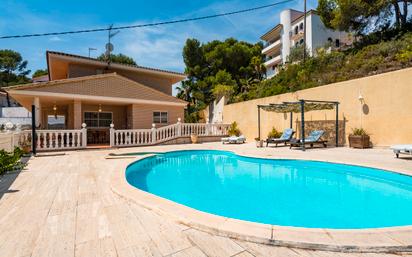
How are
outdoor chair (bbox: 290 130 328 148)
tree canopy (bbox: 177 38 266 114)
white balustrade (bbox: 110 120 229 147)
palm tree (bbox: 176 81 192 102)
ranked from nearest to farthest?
outdoor chair (bbox: 290 130 328 148), white balustrade (bbox: 110 120 229 147), tree canopy (bbox: 177 38 266 114), palm tree (bbox: 176 81 192 102)

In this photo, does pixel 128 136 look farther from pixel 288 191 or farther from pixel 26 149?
pixel 288 191

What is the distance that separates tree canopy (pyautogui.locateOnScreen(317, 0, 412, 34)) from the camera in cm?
2069

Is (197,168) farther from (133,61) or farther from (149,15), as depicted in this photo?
(133,61)

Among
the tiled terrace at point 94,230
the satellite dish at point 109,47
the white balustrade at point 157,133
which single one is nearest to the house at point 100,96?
the white balustrade at point 157,133

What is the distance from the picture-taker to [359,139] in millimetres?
11062

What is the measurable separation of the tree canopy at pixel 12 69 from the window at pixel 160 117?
51334mm

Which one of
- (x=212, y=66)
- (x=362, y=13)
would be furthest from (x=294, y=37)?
(x=212, y=66)

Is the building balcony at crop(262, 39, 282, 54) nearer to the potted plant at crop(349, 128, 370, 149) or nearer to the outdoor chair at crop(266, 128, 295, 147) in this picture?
the outdoor chair at crop(266, 128, 295, 147)

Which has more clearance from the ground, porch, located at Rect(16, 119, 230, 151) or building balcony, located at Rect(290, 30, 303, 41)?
building balcony, located at Rect(290, 30, 303, 41)

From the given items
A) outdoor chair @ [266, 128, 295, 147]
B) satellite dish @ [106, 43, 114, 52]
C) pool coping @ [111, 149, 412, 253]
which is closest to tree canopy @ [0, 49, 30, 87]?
satellite dish @ [106, 43, 114, 52]

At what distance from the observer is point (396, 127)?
10.0 metres

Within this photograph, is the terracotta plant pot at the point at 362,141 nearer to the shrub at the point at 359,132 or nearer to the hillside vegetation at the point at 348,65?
the shrub at the point at 359,132

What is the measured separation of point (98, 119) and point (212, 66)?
60.6ft

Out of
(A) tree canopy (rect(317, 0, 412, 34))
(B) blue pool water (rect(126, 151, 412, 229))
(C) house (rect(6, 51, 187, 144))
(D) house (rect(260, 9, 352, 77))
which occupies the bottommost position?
(B) blue pool water (rect(126, 151, 412, 229))
